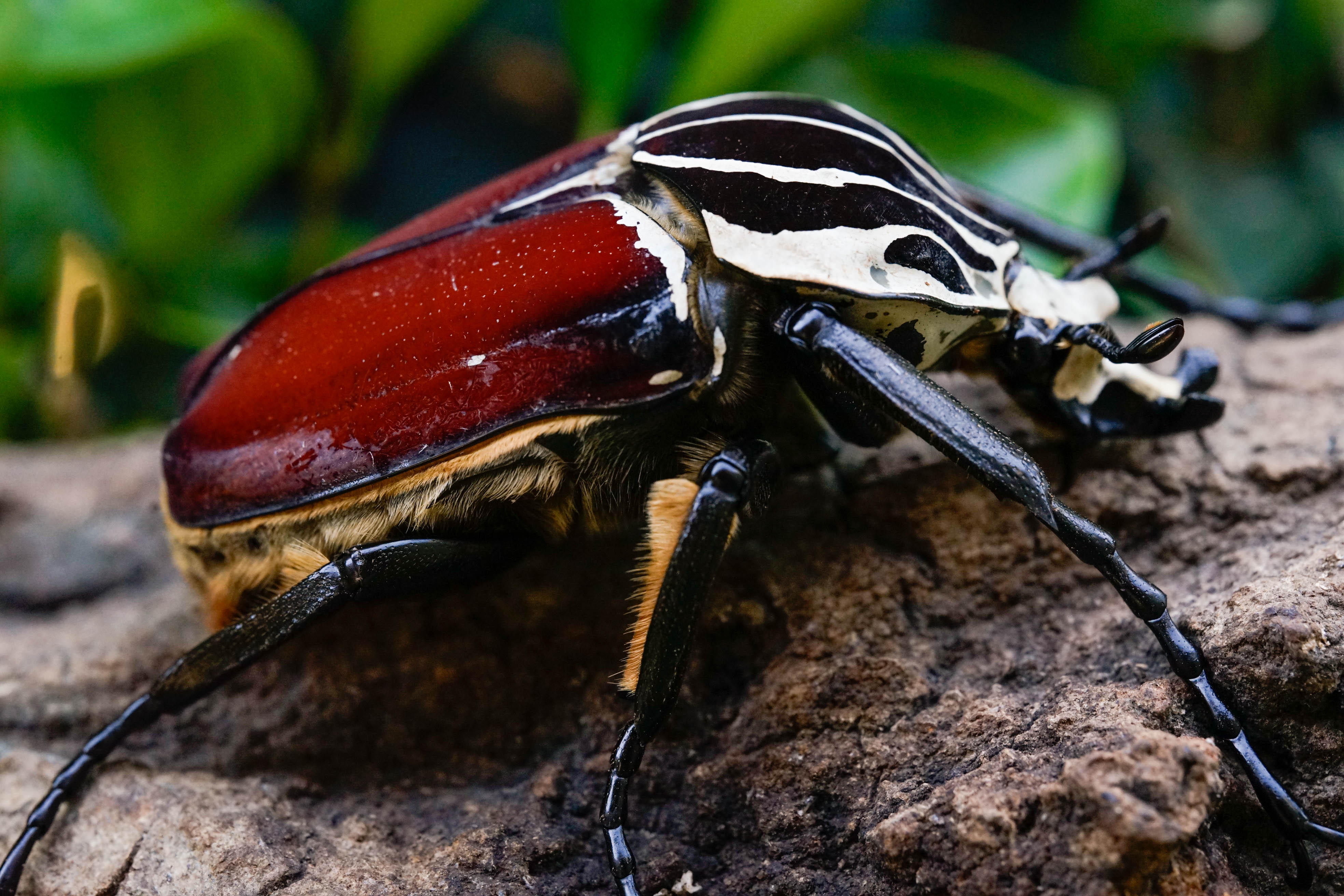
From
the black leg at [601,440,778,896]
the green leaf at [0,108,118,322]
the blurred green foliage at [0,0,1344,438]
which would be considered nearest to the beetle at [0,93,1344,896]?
the black leg at [601,440,778,896]

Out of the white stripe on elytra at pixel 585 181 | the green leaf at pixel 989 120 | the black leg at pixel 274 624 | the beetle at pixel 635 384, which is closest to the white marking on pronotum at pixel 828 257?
the beetle at pixel 635 384

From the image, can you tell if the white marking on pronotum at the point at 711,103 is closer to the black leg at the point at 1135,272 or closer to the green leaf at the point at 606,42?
the black leg at the point at 1135,272

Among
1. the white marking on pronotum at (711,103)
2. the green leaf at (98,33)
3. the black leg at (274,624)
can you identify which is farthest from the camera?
the green leaf at (98,33)

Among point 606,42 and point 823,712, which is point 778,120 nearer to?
point 823,712

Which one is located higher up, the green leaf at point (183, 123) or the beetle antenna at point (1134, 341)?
the beetle antenna at point (1134, 341)

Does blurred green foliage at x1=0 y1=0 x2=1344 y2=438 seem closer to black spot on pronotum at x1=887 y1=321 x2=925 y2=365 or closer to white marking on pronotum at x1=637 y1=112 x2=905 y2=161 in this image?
white marking on pronotum at x1=637 y1=112 x2=905 y2=161

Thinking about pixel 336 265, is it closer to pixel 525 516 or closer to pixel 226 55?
pixel 525 516

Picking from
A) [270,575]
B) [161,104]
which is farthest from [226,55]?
[270,575]
